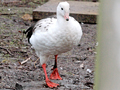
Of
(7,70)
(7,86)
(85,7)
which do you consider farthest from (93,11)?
(7,86)

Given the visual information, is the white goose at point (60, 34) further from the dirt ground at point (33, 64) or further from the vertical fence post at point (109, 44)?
the vertical fence post at point (109, 44)

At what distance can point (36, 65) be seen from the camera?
4566 millimetres

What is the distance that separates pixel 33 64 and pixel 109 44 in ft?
14.0

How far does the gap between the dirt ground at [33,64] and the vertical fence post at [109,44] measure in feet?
10.4

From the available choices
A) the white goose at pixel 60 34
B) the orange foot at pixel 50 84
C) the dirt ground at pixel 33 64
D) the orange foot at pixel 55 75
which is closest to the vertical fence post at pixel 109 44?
the white goose at pixel 60 34

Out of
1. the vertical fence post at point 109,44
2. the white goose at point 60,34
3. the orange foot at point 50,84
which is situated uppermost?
the vertical fence post at point 109,44

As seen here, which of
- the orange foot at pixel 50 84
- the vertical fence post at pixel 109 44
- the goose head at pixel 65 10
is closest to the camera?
the vertical fence post at pixel 109 44

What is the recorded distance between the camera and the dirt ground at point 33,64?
3721 mm

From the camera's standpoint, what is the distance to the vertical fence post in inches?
14.5

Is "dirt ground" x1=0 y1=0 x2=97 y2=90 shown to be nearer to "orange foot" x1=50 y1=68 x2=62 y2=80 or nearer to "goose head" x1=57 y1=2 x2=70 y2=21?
"orange foot" x1=50 y1=68 x2=62 y2=80

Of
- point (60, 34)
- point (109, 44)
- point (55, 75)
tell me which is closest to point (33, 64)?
point (55, 75)

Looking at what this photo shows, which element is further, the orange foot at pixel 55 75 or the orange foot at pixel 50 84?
the orange foot at pixel 55 75

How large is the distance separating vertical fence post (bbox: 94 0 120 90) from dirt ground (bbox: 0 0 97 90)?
318 centimetres

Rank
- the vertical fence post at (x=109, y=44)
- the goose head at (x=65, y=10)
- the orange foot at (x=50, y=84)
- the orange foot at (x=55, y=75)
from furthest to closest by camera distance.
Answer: the orange foot at (x=55, y=75) < the orange foot at (x=50, y=84) < the goose head at (x=65, y=10) < the vertical fence post at (x=109, y=44)
